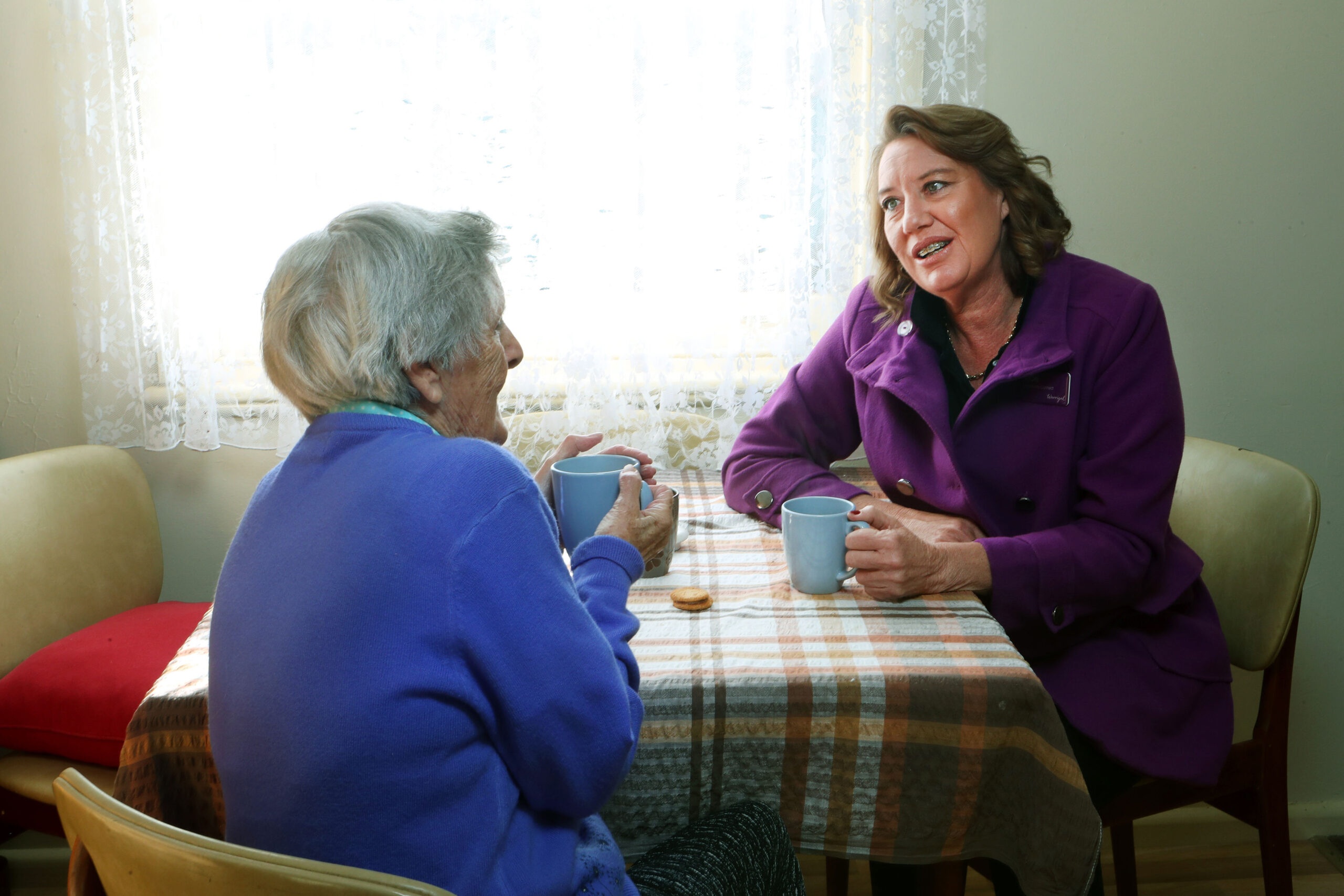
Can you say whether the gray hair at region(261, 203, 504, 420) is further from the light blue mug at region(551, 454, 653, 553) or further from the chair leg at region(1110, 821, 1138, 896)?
the chair leg at region(1110, 821, 1138, 896)

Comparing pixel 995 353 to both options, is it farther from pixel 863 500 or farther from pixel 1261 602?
pixel 1261 602

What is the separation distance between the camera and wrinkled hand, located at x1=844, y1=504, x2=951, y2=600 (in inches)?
45.5

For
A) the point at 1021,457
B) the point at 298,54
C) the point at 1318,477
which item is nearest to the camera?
the point at 1021,457

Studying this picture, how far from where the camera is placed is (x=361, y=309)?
83 cm

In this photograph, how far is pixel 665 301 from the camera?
6.73 feet

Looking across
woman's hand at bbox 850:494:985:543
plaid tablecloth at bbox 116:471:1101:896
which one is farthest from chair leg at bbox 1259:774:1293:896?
plaid tablecloth at bbox 116:471:1101:896

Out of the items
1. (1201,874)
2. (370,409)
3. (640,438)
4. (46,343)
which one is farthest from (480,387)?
(1201,874)

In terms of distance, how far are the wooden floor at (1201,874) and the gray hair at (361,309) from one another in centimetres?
158

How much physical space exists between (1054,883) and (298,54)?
202cm

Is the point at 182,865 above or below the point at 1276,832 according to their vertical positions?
above

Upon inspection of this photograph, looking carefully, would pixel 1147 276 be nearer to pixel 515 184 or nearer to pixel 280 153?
pixel 515 184

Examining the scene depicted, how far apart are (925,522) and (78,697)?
147 centimetres

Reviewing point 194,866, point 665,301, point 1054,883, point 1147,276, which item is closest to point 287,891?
point 194,866

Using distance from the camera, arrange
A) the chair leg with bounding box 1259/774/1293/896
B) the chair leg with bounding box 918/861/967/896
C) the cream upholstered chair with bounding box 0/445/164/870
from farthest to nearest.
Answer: the cream upholstered chair with bounding box 0/445/164/870 → the chair leg with bounding box 1259/774/1293/896 → the chair leg with bounding box 918/861/967/896
